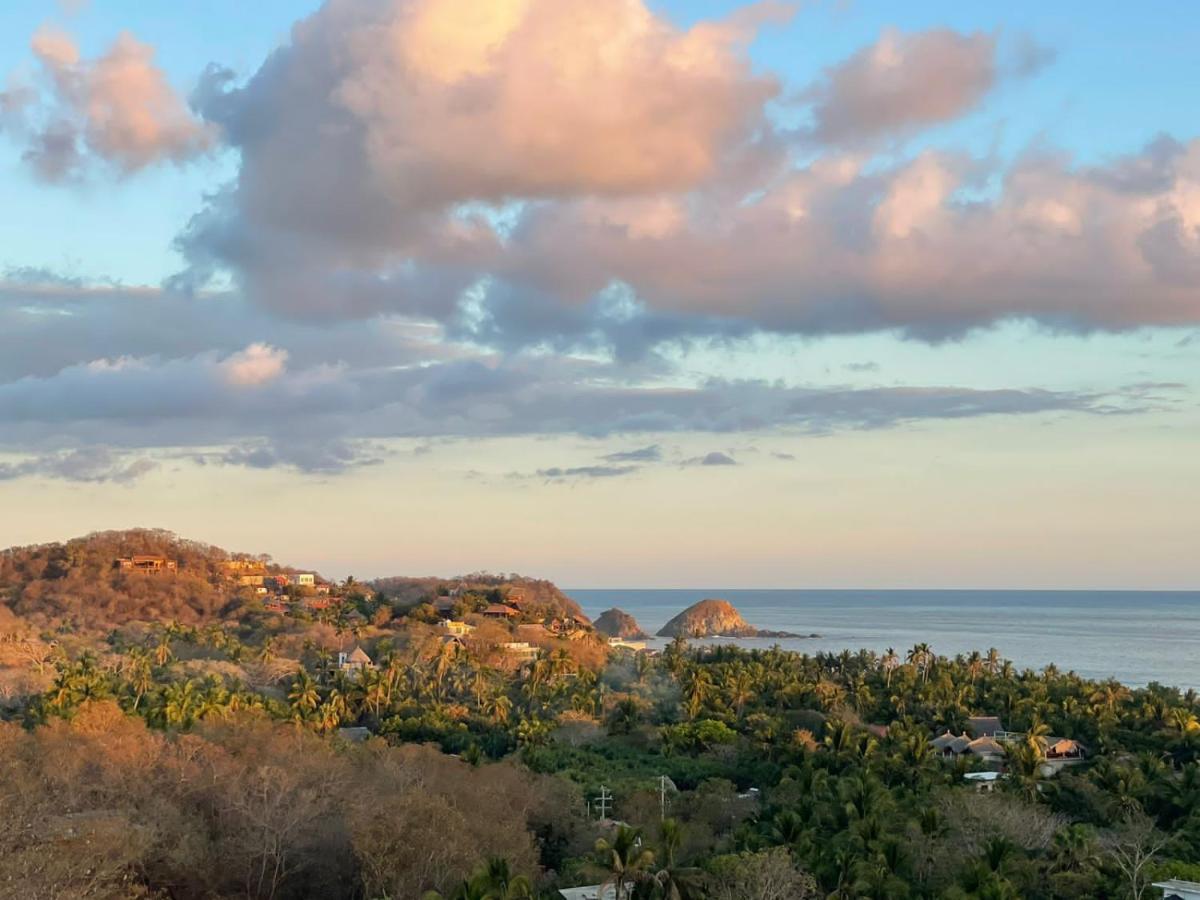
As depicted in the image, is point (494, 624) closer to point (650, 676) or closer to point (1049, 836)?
point (650, 676)

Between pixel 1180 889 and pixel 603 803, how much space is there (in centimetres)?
1964

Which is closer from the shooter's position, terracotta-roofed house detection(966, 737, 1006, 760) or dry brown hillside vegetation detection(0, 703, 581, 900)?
dry brown hillside vegetation detection(0, 703, 581, 900)

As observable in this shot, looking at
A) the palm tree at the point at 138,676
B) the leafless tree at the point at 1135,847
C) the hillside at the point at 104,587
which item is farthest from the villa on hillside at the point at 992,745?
the hillside at the point at 104,587

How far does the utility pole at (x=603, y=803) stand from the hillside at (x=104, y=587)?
70122 mm

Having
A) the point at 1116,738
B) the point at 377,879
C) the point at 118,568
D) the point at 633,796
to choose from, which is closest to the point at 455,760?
the point at 633,796

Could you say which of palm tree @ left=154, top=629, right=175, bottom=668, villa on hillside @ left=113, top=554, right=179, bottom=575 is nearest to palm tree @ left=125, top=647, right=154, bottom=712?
palm tree @ left=154, top=629, right=175, bottom=668

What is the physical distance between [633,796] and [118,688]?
2935 cm

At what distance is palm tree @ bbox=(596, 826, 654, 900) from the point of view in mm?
27656

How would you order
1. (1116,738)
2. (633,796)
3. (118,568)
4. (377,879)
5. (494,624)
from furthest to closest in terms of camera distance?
(118,568)
(494,624)
(1116,738)
(633,796)
(377,879)

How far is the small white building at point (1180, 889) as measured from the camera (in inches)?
1173

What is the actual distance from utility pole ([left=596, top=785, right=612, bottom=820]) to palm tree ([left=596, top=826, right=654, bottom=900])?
593 inches

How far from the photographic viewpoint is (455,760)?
4691 centimetres

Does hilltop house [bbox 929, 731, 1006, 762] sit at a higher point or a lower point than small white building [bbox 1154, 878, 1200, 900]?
lower

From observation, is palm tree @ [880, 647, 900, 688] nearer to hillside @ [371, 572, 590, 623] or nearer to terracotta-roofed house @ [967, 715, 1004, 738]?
terracotta-roofed house @ [967, 715, 1004, 738]
